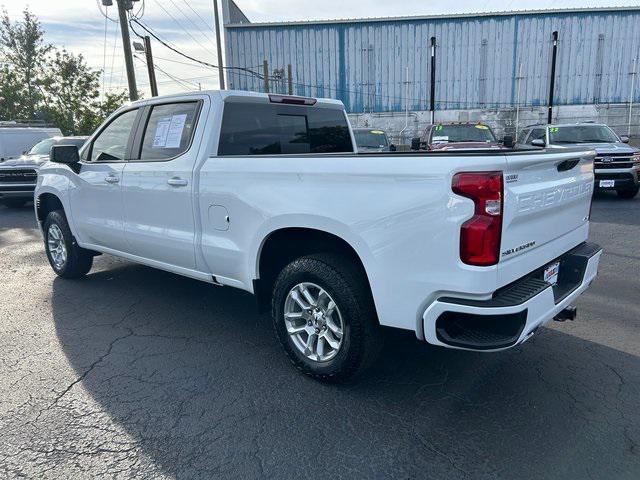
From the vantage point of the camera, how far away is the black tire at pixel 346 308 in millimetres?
3035

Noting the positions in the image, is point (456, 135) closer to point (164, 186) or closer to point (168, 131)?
point (168, 131)

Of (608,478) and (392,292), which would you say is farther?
(392,292)

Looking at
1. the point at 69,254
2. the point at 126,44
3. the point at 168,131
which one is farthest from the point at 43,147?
the point at 168,131

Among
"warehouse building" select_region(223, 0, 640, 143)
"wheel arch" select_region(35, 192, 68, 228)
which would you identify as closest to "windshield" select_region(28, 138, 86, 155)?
"wheel arch" select_region(35, 192, 68, 228)

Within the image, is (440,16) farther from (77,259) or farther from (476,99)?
(77,259)

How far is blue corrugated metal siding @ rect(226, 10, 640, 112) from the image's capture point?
86.5 ft

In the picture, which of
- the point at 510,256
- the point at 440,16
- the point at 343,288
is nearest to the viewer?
the point at 510,256

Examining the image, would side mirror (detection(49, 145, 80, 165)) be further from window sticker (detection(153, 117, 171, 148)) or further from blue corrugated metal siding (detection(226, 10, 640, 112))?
blue corrugated metal siding (detection(226, 10, 640, 112))

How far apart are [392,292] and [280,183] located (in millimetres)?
1040

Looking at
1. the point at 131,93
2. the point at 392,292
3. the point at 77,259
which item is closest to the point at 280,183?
the point at 392,292

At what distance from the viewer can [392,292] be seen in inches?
110

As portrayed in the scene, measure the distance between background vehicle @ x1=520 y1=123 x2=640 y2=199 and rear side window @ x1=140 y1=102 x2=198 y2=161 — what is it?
7.76 m

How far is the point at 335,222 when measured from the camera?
117 inches

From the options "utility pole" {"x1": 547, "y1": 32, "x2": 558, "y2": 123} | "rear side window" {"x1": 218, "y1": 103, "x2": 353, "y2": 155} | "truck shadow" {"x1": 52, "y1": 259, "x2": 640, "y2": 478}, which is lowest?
"truck shadow" {"x1": 52, "y1": 259, "x2": 640, "y2": 478}
